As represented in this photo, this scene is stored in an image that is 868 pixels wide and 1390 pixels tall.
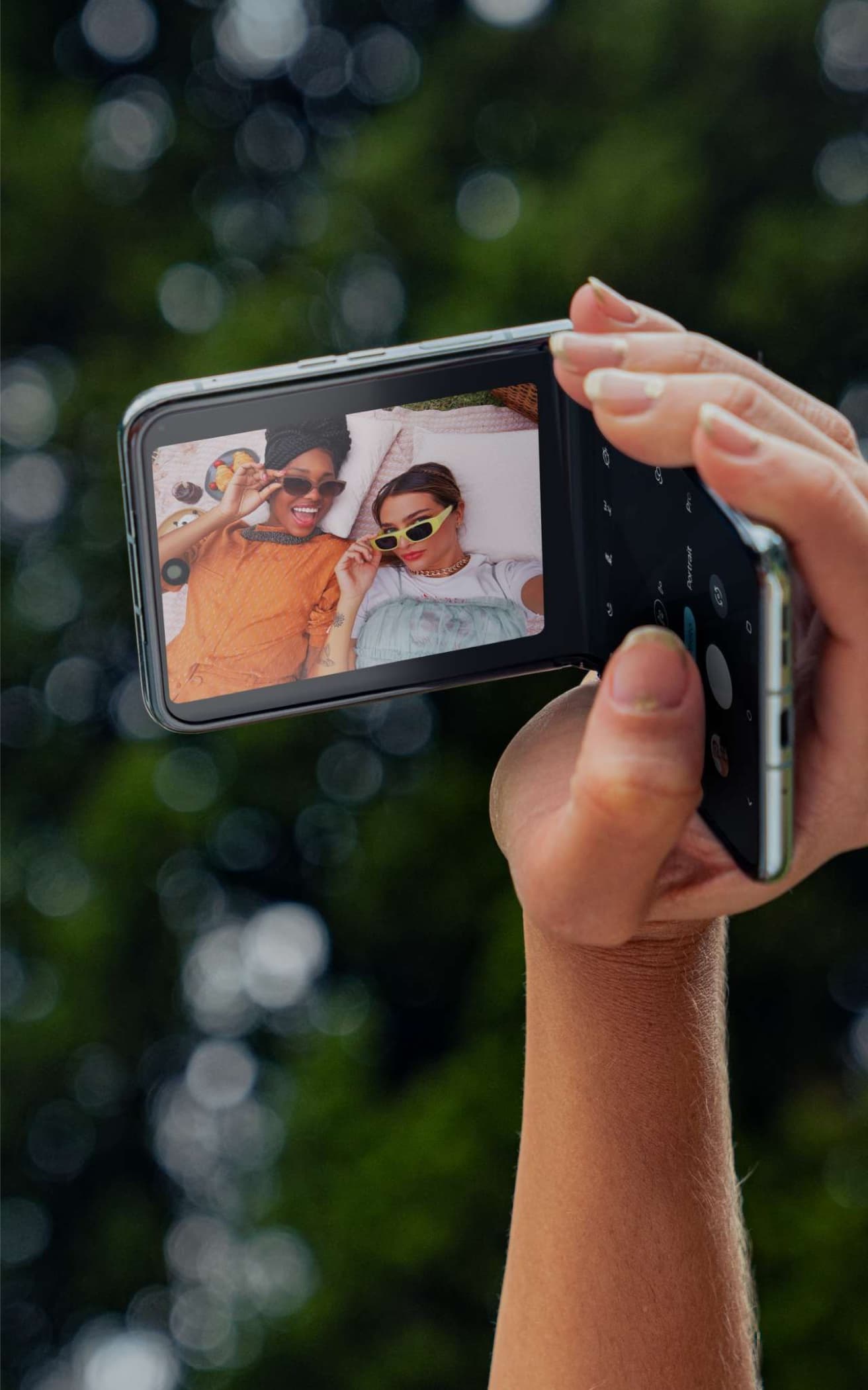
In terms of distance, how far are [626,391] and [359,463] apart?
0.37 m

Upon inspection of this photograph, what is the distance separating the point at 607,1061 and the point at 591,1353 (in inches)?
8.3

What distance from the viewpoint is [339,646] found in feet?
4.00

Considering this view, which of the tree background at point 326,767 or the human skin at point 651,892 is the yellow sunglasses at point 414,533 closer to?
the human skin at point 651,892

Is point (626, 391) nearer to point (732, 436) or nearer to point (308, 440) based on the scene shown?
point (732, 436)

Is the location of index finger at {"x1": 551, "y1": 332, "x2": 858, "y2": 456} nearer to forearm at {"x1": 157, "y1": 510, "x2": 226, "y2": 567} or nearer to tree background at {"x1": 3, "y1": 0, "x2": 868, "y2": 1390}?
forearm at {"x1": 157, "y1": 510, "x2": 226, "y2": 567}

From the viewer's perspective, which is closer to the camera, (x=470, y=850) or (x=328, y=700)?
(x=328, y=700)

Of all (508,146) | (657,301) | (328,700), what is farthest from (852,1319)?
(508,146)

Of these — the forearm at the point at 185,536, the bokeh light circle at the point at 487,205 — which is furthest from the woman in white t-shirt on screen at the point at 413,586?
the bokeh light circle at the point at 487,205

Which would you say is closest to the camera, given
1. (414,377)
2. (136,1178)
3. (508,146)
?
(414,377)

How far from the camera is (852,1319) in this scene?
3.32 m

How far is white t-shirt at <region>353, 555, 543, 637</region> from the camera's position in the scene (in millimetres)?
1222

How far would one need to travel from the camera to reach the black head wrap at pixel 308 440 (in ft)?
3.85

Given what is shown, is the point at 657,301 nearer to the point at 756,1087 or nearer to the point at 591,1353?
the point at 756,1087

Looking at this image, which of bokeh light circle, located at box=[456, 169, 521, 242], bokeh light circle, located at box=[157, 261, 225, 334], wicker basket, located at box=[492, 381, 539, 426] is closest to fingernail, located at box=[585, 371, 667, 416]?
wicker basket, located at box=[492, 381, 539, 426]
